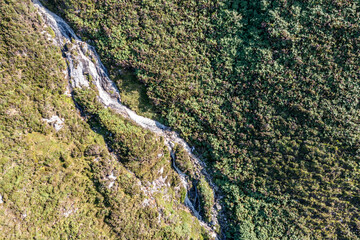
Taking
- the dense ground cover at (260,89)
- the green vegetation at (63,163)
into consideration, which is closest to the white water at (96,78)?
the green vegetation at (63,163)

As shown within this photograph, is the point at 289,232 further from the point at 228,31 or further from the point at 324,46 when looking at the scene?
the point at 228,31

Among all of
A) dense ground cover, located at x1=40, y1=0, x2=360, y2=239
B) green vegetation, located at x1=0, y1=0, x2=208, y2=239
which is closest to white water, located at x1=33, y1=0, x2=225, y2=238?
green vegetation, located at x1=0, y1=0, x2=208, y2=239

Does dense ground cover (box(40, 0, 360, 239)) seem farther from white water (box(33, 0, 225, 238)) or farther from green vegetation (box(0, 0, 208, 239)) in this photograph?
green vegetation (box(0, 0, 208, 239))

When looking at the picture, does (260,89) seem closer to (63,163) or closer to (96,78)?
(96,78)

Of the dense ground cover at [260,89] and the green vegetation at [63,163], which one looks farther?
the dense ground cover at [260,89]

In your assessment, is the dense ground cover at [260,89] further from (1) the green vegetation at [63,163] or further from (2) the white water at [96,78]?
(1) the green vegetation at [63,163]
